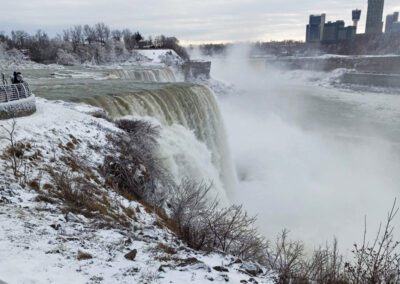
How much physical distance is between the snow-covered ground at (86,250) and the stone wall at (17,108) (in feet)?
11.9

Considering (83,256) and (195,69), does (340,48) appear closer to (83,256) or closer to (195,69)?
(195,69)

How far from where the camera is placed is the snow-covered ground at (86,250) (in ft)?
15.4

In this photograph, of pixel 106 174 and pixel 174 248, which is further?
pixel 106 174

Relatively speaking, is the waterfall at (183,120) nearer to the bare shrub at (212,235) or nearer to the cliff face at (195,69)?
the bare shrub at (212,235)

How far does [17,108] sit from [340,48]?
152 m

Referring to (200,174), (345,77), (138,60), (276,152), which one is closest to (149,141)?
(200,174)

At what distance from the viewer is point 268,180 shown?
23.4m

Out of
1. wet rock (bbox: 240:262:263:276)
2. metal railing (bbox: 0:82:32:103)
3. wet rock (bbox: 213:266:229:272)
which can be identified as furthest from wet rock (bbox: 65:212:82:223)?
metal railing (bbox: 0:82:32:103)

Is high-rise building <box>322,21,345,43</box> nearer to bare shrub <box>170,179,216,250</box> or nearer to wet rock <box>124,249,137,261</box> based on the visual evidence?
bare shrub <box>170,179,216,250</box>

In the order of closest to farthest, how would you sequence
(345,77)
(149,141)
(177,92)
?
(149,141) → (177,92) → (345,77)

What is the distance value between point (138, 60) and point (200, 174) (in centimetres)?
5730

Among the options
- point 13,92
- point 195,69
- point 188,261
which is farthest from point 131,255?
point 195,69

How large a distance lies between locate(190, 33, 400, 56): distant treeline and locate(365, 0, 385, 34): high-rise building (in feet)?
145

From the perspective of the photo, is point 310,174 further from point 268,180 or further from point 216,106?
point 216,106
